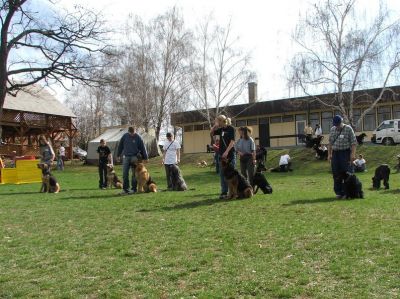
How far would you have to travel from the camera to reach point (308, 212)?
8.08 metres

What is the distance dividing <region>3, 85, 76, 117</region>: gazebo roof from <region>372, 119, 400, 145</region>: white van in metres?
26.2

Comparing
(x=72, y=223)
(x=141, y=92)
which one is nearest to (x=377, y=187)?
(x=72, y=223)

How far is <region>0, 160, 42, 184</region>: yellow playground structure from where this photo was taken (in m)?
20.1

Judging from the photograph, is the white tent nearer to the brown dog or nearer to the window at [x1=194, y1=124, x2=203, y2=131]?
the window at [x1=194, y1=124, x2=203, y2=131]

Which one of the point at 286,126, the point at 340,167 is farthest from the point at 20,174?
the point at 286,126

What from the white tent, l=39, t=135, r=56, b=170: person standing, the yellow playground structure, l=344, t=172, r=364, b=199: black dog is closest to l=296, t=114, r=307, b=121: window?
the white tent

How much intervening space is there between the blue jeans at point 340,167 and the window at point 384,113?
28782mm

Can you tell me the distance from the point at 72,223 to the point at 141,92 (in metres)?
33.1

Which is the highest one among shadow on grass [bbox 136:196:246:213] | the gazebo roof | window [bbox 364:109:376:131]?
the gazebo roof

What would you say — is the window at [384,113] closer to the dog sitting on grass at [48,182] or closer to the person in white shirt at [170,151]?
the person in white shirt at [170,151]

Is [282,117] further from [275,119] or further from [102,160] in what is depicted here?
[102,160]

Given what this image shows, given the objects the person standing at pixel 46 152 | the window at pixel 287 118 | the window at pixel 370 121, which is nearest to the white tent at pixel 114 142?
the window at pixel 287 118

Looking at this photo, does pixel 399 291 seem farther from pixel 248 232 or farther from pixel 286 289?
pixel 248 232

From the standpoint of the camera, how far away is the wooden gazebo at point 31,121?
3941 centimetres
